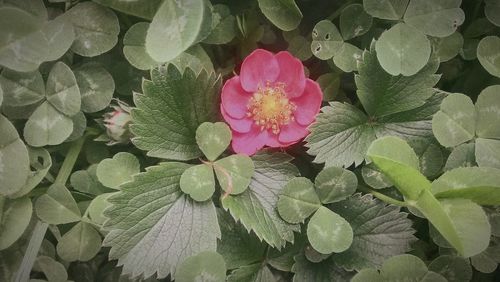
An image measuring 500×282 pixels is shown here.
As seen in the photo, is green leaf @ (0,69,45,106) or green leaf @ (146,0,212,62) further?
green leaf @ (0,69,45,106)

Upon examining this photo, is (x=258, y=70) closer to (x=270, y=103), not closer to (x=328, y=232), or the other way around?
(x=270, y=103)

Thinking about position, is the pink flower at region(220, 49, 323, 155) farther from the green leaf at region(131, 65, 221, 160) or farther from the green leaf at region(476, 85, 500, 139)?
the green leaf at region(476, 85, 500, 139)

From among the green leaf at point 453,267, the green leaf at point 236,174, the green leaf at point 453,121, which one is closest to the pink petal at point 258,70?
the green leaf at point 236,174

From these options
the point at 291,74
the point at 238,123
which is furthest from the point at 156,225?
the point at 291,74

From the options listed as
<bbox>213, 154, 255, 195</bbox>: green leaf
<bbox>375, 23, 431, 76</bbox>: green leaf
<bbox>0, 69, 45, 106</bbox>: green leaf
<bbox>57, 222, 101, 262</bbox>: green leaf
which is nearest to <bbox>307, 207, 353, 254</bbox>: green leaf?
<bbox>213, 154, 255, 195</bbox>: green leaf

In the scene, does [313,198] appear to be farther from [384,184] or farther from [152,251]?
[152,251]

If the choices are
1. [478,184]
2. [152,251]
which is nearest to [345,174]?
[478,184]
